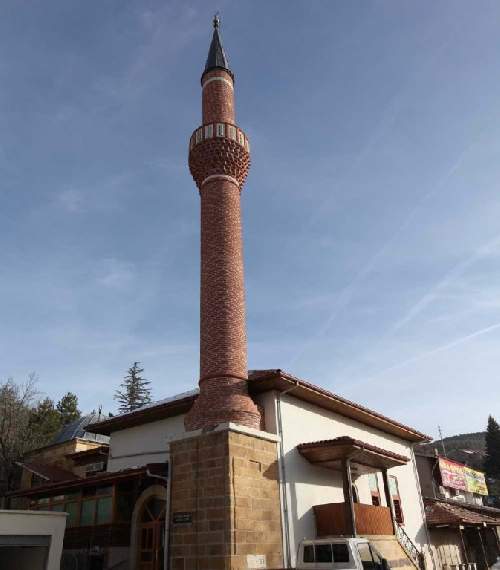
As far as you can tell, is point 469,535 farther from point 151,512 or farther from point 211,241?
point 211,241

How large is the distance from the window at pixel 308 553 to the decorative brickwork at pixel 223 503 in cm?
115

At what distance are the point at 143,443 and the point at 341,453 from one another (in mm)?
6686

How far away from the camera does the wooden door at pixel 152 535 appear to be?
13049 mm

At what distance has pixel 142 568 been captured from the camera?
13.4m

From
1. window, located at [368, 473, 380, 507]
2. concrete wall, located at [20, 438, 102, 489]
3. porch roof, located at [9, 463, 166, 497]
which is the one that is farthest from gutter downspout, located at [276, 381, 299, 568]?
concrete wall, located at [20, 438, 102, 489]

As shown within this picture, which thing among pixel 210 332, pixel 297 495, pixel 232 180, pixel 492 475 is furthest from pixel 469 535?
pixel 492 475

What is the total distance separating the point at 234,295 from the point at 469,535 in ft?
61.4

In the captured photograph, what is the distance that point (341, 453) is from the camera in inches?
505

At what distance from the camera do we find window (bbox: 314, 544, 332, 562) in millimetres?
9539

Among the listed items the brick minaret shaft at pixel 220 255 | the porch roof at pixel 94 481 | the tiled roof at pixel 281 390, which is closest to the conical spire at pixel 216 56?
the brick minaret shaft at pixel 220 255

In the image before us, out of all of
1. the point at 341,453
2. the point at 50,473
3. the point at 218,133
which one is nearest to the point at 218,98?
the point at 218,133

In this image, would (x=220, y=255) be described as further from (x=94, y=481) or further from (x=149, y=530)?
(x=149, y=530)

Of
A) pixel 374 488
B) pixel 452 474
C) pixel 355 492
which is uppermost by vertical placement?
pixel 452 474

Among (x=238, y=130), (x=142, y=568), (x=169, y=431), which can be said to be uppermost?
(x=238, y=130)
